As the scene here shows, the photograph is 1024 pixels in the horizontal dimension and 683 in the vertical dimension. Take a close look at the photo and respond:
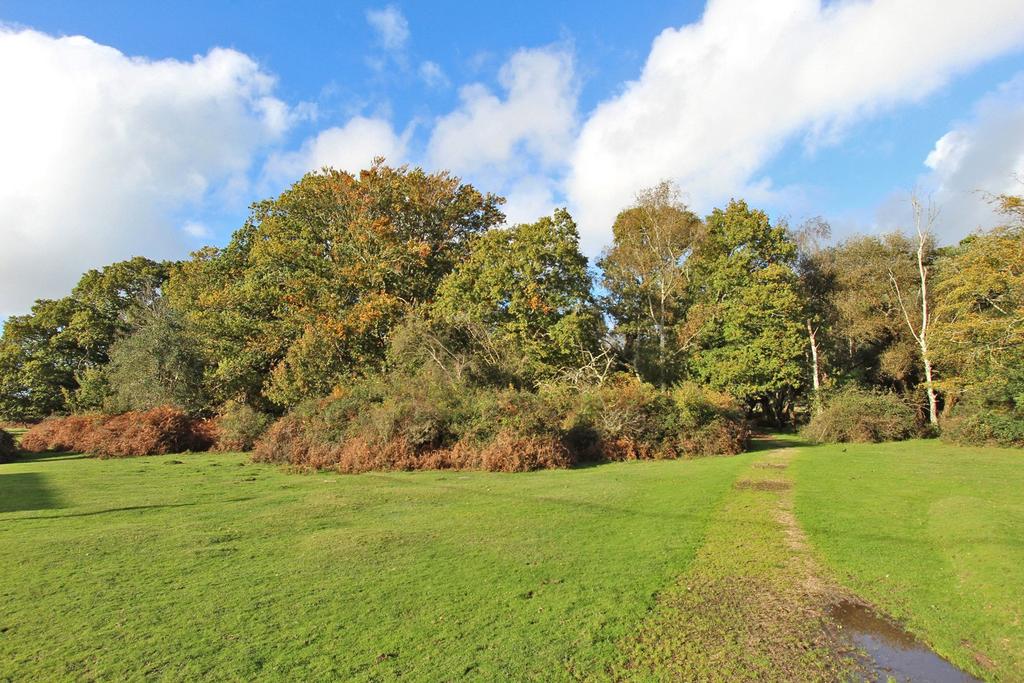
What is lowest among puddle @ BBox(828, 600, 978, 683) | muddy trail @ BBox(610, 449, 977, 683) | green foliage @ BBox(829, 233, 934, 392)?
puddle @ BBox(828, 600, 978, 683)

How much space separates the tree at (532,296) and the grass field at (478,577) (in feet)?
41.3

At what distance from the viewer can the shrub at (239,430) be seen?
26.7 metres

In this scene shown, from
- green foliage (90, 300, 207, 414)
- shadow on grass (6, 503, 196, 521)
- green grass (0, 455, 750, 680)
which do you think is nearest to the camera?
green grass (0, 455, 750, 680)

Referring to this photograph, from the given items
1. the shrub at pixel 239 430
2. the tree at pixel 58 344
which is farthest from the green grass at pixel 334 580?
the tree at pixel 58 344

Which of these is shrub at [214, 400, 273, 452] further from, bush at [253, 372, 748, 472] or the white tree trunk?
the white tree trunk

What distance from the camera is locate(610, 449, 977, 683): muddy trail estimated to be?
507 centimetres

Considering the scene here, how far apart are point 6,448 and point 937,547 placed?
1279 inches

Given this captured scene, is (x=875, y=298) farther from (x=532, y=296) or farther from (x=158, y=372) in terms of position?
(x=158, y=372)

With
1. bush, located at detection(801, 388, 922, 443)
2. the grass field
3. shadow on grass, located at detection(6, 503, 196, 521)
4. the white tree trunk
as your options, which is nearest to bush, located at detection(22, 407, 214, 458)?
the grass field

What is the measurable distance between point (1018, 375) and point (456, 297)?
919 inches

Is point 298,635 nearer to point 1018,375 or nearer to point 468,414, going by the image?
point 468,414

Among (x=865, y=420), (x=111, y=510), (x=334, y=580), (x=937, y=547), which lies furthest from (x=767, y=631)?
(x=865, y=420)

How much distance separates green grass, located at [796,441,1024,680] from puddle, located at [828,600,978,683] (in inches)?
6.1

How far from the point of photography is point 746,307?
106ft
